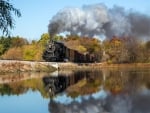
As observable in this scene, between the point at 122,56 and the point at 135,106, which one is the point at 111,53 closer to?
the point at 122,56

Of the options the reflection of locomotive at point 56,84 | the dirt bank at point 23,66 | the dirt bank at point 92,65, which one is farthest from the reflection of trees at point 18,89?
the dirt bank at point 92,65

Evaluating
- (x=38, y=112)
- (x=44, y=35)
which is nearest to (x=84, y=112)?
(x=38, y=112)

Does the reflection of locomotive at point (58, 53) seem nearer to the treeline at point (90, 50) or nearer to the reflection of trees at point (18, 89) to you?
the treeline at point (90, 50)

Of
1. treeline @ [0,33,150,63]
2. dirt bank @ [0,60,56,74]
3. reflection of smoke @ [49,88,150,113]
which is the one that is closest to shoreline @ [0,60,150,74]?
dirt bank @ [0,60,56,74]

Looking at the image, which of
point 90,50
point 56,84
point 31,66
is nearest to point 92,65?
point 90,50

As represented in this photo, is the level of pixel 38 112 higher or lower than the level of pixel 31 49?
lower

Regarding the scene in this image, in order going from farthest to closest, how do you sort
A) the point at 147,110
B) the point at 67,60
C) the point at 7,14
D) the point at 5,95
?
the point at 67,60
the point at 5,95
the point at 147,110
the point at 7,14

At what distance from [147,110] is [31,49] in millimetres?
99494

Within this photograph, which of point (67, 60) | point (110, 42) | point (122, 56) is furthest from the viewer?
point (110, 42)

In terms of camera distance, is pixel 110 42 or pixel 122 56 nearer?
pixel 122 56

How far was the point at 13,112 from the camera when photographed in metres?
20.1

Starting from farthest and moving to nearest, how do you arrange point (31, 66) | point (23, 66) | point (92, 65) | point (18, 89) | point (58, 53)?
point (92, 65) → point (58, 53) → point (31, 66) → point (23, 66) → point (18, 89)

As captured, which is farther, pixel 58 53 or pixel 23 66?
pixel 58 53

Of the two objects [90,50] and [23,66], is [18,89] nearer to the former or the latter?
[23,66]
